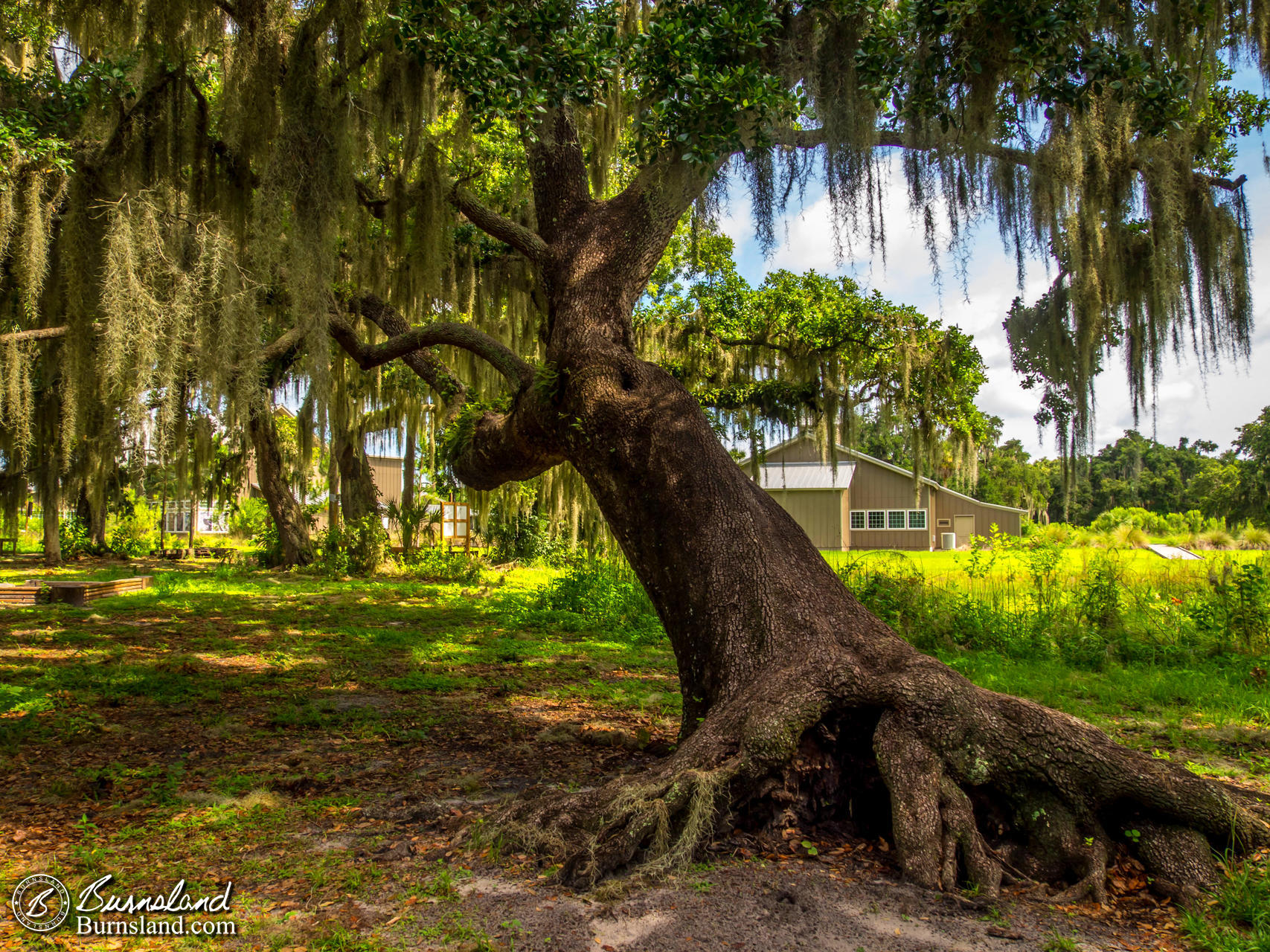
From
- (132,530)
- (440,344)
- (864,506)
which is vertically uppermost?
(440,344)

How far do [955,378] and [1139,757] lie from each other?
9.22 metres

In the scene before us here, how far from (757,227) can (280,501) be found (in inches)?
471

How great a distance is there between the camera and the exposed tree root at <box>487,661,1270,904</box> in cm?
251

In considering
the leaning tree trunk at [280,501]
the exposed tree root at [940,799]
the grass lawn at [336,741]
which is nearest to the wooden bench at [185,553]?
the leaning tree trunk at [280,501]

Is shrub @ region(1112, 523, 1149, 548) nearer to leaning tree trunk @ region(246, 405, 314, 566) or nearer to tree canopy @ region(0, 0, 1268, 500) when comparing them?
tree canopy @ region(0, 0, 1268, 500)

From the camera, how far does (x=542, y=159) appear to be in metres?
4.95

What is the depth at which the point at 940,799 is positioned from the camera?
8.68ft

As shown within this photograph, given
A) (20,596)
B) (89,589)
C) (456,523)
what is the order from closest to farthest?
(20,596)
(89,589)
(456,523)

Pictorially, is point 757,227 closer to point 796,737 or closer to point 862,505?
point 796,737

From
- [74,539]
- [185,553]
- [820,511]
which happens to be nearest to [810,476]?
[820,511]

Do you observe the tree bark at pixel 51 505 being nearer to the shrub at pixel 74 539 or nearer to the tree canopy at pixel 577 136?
the shrub at pixel 74 539

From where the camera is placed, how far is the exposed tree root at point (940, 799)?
2508 mm

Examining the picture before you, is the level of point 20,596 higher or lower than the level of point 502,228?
lower

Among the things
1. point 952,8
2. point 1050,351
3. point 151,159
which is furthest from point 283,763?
point 1050,351
